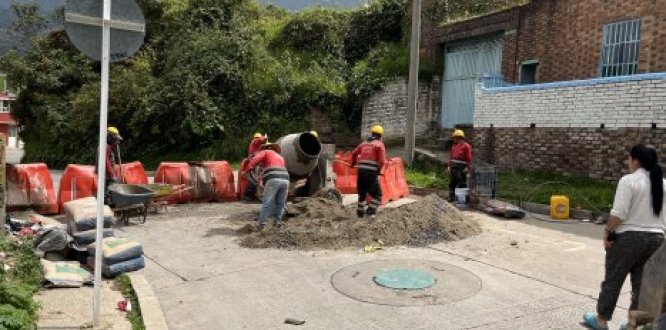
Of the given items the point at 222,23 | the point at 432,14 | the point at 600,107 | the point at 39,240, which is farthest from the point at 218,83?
the point at 39,240

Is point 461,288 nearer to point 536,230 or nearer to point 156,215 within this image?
point 536,230

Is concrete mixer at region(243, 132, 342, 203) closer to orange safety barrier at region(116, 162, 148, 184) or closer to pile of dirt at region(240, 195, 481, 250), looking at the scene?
pile of dirt at region(240, 195, 481, 250)

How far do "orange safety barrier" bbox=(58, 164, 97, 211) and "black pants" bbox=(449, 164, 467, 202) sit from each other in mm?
7933

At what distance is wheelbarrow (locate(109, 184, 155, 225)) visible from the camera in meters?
10.1

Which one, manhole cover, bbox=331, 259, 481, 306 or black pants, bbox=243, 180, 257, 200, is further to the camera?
black pants, bbox=243, 180, 257, 200

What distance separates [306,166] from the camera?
11.8 meters

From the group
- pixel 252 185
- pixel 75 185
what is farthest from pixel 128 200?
pixel 252 185

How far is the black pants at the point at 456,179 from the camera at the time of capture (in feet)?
43.8

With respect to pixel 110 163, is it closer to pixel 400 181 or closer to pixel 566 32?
pixel 400 181

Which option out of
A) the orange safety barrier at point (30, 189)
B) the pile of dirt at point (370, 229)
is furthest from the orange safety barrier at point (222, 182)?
the pile of dirt at point (370, 229)

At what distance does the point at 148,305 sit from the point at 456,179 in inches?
354

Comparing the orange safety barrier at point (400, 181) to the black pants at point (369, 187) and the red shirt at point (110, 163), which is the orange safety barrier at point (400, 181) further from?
the red shirt at point (110, 163)

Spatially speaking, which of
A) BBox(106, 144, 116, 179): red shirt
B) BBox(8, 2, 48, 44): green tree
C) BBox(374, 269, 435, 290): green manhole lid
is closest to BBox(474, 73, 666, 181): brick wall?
BBox(374, 269, 435, 290): green manhole lid

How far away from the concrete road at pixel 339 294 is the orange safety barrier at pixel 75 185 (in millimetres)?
1990
